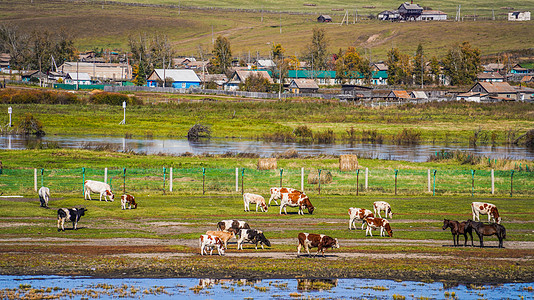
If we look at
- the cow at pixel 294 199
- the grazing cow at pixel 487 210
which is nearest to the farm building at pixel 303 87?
the cow at pixel 294 199

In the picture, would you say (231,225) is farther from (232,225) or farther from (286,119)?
(286,119)

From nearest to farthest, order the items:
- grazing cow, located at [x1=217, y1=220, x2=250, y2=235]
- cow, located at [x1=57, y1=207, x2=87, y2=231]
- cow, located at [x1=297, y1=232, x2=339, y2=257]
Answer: cow, located at [x1=297, y1=232, x2=339, y2=257]
grazing cow, located at [x1=217, y1=220, x2=250, y2=235]
cow, located at [x1=57, y1=207, x2=87, y2=231]

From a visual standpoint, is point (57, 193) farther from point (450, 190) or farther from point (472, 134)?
point (472, 134)

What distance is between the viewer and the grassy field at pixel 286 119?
87875 millimetres

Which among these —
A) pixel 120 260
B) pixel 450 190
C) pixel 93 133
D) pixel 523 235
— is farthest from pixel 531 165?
pixel 93 133

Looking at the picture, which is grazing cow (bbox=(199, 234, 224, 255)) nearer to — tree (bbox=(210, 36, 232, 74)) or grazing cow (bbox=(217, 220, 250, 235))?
grazing cow (bbox=(217, 220, 250, 235))

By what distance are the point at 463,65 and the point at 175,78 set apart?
84.3m

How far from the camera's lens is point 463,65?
7047 inches

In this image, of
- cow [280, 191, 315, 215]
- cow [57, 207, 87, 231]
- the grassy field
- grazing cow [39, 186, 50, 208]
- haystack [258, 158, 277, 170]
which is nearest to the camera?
cow [57, 207, 87, 231]

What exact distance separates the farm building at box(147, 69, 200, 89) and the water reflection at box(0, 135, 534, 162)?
88.3 metres

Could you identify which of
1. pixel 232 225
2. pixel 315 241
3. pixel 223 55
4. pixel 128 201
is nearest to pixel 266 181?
pixel 128 201

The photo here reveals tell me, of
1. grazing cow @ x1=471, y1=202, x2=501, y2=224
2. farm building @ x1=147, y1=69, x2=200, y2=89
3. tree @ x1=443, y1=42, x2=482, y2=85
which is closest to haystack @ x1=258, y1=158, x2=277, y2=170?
grazing cow @ x1=471, y1=202, x2=501, y2=224

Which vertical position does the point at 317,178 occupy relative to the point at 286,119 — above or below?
below

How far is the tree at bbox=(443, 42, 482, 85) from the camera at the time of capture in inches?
6954
